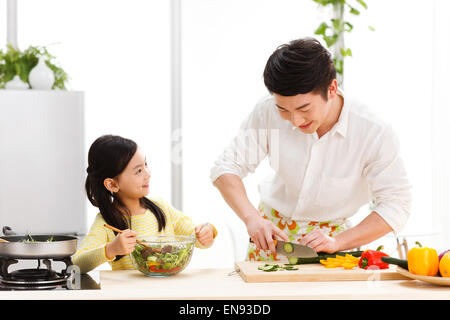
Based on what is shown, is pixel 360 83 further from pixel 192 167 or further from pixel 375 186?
pixel 375 186

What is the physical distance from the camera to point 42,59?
12.0 feet

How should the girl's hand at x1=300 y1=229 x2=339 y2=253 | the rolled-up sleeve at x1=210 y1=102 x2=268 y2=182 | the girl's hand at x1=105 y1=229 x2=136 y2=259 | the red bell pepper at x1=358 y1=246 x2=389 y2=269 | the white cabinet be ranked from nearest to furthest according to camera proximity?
the girl's hand at x1=105 y1=229 x2=136 y2=259 → the red bell pepper at x1=358 y1=246 x2=389 y2=269 → the girl's hand at x1=300 y1=229 x2=339 y2=253 → the rolled-up sleeve at x1=210 y1=102 x2=268 y2=182 → the white cabinet

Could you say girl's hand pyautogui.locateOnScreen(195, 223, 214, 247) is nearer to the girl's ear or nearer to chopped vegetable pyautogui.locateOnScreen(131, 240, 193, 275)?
chopped vegetable pyautogui.locateOnScreen(131, 240, 193, 275)

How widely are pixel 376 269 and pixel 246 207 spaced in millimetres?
448

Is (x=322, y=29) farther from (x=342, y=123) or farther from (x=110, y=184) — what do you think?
(x=110, y=184)

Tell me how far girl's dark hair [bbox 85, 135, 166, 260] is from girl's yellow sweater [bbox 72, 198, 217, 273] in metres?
0.02

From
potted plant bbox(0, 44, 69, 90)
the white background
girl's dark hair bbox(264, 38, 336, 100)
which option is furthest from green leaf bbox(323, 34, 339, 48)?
girl's dark hair bbox(264, 38, 336, 100)

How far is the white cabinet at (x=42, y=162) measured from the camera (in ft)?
11.7

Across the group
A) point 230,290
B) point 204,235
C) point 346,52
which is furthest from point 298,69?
point 346,52

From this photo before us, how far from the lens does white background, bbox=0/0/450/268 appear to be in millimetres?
3785

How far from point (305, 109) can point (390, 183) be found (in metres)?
0.37

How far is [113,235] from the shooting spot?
1799mm

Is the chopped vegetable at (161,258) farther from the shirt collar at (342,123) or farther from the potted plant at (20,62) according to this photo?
the potted plant at (20,62)
